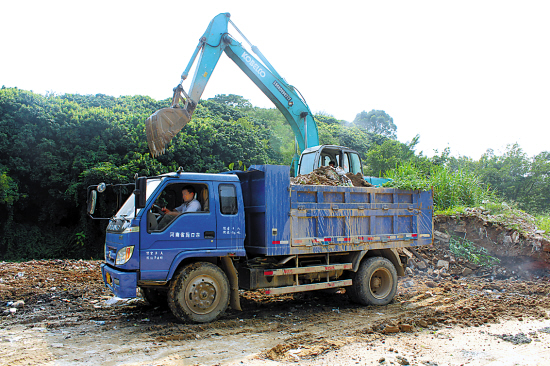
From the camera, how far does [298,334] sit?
224 inches

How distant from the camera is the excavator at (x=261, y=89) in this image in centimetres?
791

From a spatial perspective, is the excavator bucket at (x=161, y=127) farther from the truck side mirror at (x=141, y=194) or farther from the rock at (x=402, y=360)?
the rock at (x=402, y=360)

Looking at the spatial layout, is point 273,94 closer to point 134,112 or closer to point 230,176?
point 230,176

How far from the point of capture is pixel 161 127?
773cm

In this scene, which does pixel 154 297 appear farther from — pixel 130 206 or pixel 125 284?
pixel 130 206

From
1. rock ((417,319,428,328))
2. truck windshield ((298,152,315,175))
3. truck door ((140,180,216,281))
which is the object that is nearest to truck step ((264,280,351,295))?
truck door ((140,180,216,281))

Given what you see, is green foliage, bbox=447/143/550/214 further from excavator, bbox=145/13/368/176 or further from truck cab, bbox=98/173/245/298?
truck cab, bbox=98/173/245/298

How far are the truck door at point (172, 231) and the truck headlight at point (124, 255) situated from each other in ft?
0.48

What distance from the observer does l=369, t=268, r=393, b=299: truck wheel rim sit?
7.79m

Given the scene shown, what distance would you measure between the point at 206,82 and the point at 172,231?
4.60 meters

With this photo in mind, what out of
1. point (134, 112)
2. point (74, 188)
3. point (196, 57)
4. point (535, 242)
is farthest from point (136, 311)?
point (134, 112)

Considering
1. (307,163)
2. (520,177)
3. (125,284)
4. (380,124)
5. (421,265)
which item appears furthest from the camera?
(380,124)

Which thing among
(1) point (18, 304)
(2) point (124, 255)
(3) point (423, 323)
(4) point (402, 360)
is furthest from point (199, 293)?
(1) point (18, 304)

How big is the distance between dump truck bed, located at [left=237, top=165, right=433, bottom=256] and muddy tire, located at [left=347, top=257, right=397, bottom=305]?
1.29 feet
